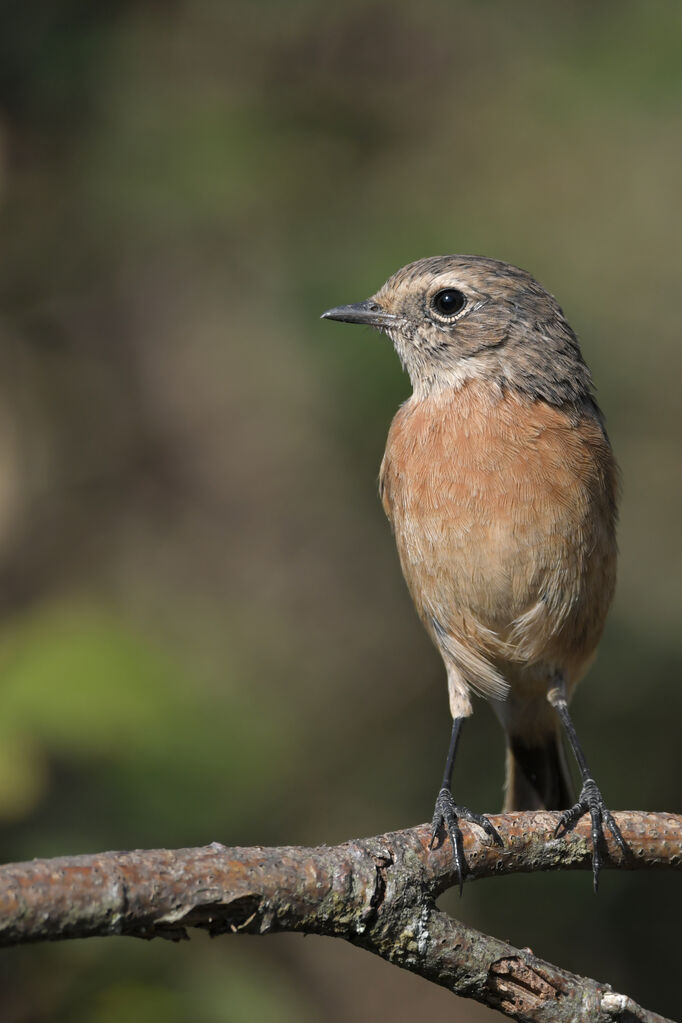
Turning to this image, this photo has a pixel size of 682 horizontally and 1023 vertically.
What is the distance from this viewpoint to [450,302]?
584 centimetres

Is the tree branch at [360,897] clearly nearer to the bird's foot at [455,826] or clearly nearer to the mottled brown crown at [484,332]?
the bird's foot at [455,826]

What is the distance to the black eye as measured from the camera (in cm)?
582

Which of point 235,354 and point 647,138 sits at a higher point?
point 647,138

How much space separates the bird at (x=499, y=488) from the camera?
17.1 ft

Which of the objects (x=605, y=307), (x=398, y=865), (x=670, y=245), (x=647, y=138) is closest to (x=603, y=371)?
(x=605, y=307)

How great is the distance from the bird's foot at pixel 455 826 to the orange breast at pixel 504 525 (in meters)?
1.03

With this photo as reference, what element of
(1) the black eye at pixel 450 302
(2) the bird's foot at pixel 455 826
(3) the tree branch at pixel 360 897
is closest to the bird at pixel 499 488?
(1) the black eye at pixel 450 302

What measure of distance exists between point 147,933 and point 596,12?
22.6 ft

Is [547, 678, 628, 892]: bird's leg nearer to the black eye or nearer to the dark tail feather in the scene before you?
the dark tail feather

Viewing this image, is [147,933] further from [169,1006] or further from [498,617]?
[498,617]

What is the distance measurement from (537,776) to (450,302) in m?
2.64

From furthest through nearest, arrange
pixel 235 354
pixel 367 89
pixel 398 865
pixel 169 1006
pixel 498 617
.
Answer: pixel 235 354 → pixel 367 89 → pixel 498 617 → pixel 169 1006 → pixel 398 865

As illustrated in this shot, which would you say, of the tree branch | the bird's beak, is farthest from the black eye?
the tree branch

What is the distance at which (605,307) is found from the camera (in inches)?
305
